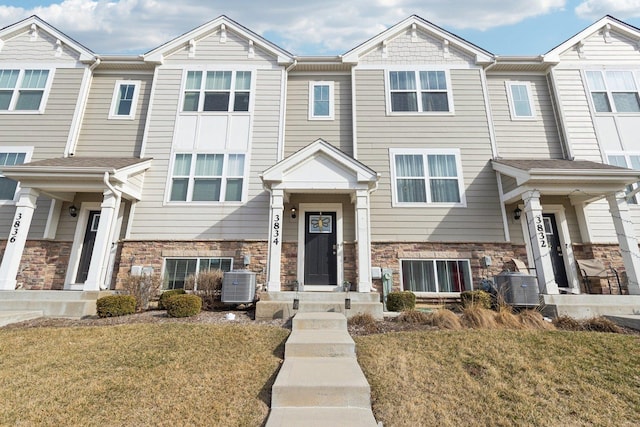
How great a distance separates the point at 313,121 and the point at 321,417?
29.9ft

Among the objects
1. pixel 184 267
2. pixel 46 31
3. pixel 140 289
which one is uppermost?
pixel 46 31

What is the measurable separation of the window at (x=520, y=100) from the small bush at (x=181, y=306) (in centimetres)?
1180

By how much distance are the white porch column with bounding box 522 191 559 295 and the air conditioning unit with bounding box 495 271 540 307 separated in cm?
58

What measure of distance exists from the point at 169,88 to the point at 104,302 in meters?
7.60

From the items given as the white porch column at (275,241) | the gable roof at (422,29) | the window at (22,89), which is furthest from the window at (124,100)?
the gable roof at (422,29)

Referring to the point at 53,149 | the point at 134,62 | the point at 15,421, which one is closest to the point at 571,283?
the point at 15,421

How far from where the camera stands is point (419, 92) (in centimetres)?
1053

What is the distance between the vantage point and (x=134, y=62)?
10680mm

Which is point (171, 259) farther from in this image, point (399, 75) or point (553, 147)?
point (553, 147)

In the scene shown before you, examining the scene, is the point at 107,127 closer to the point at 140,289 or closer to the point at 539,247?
the point at 140,289

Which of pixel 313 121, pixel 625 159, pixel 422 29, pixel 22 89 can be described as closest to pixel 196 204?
Answer: pixel 313 121

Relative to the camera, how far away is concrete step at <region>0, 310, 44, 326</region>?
6203mm

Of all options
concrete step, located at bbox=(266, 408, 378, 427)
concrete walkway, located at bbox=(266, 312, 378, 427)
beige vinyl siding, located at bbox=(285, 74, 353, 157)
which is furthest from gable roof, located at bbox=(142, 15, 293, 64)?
concrete step, located at bbox=(266, 408, 378, 427)

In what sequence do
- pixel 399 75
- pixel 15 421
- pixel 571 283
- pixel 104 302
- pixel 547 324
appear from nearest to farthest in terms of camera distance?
pixel 15 421, pixel 547 324, pixel 104 302, pixel 571 283, pixel 399 75
